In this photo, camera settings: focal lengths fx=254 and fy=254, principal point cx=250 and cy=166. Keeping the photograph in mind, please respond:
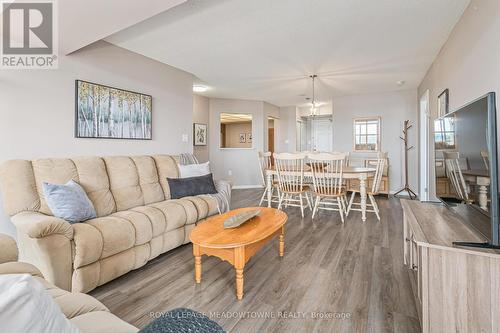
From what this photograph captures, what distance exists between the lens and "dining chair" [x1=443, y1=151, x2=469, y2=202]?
1462 millimetres

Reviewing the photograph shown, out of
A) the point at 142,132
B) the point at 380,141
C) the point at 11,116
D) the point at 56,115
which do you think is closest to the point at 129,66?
the point at 142,132

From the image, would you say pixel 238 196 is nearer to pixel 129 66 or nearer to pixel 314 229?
pixel 314 229

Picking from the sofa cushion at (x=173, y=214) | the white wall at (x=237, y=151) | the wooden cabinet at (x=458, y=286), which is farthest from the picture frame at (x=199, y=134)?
the wooden cabinet at (x=458, y=286)

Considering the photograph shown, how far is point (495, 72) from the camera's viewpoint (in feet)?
5.78

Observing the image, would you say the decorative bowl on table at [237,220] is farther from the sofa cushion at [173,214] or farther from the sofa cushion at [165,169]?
the sofa cushion at [165,169]

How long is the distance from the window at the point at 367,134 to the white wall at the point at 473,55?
8.93 feet

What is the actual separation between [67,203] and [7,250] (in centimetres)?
68

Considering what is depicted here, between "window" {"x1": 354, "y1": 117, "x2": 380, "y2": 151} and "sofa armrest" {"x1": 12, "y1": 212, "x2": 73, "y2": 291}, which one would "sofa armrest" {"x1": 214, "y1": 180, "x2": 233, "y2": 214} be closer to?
"sofa armrest" {"x1": 12, "y1": 212, "x2": 73, "y2": 291}

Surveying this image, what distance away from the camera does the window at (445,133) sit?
1638 mm

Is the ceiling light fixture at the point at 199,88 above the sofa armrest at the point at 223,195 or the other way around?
above

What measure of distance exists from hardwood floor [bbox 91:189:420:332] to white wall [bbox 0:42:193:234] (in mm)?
1544

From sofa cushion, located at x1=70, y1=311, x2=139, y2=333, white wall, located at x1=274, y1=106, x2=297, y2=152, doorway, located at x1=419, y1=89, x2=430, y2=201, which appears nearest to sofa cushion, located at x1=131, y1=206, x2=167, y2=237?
sofa cushion, located at x1=70, y1=311, x2=139, y2=333

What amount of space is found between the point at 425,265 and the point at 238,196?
4.74 m

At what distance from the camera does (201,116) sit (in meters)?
6.37
